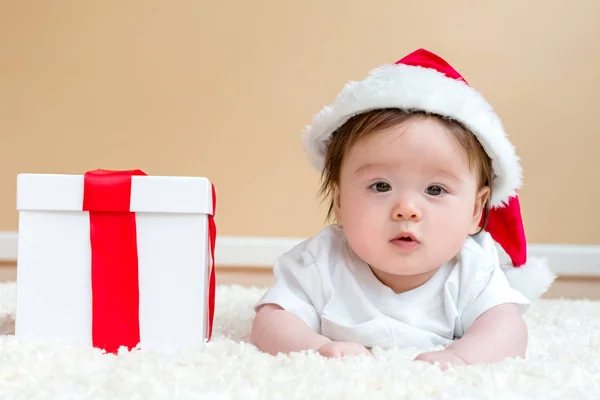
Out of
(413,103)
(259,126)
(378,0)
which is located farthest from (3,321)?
(378,0)

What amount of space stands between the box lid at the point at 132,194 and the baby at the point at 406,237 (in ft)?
0.70

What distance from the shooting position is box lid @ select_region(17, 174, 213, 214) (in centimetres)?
92

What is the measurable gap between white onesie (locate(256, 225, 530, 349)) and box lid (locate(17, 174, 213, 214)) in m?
0.21

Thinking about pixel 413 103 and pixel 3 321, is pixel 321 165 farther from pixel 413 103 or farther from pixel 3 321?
pixel 3 321

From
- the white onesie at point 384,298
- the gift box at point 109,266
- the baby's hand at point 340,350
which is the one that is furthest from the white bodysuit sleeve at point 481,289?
the gift box at point 109,266

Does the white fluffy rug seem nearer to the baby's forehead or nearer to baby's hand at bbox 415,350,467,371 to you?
baby's hand at bbox 415,350,467,371

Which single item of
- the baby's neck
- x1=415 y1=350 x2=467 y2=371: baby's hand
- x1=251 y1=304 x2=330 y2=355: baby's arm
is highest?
the baby's neck

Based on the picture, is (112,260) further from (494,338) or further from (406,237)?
(494,338)

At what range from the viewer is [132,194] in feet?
3.03

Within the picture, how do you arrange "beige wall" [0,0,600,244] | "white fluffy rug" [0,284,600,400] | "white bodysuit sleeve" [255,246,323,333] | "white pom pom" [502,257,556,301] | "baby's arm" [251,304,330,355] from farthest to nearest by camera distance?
"beige wall" [0,0,600,244], "white pom pom" [502,257,556,301], "white bodysuit sleeve" [255,246,323,333], "baby's arm" [251,304,330,355], "white fluffy rug" [0,284,600,400]

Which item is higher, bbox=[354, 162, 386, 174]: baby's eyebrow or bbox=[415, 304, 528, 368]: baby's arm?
bbox=[354, 162, 386, 174]: baby's eyebrow

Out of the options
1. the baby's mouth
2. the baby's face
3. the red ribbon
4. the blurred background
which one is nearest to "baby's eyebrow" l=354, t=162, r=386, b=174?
the baby's face

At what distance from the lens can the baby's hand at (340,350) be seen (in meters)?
0.85

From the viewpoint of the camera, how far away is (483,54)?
6.19 feet
